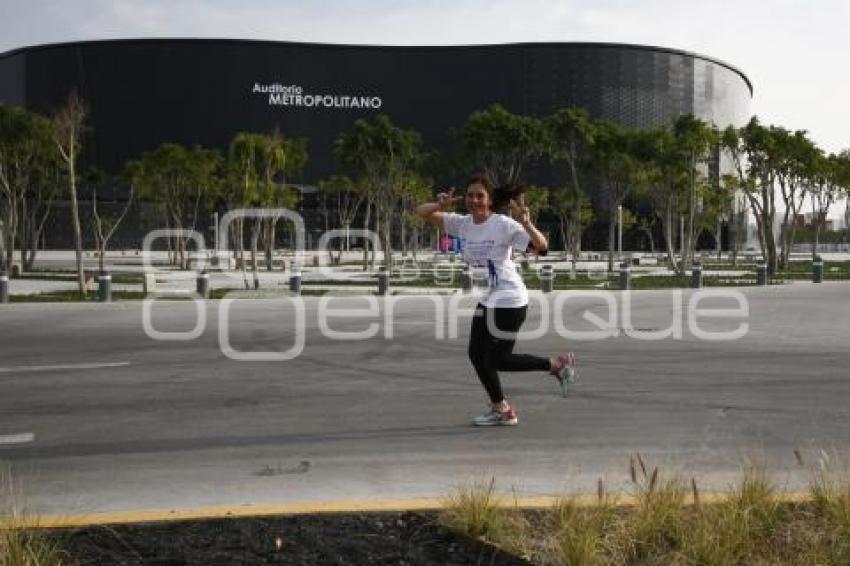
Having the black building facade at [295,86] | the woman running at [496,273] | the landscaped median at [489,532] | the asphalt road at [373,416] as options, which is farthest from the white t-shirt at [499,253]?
the black building facade at [295,86]

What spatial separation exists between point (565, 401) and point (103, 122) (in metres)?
97.9

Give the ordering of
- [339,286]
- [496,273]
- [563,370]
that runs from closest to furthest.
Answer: [496,273], [563,370], [339,286]

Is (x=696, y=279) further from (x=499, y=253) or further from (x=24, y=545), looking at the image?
(x=24, y=545)

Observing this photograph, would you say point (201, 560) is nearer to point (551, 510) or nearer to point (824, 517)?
point (551, 510)

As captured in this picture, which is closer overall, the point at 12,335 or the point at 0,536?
the point at 0,536

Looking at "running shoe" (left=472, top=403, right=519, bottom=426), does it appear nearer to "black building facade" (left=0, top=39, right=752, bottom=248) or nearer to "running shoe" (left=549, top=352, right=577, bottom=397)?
"running shoe" (left=549, top=352, right=577, bottom=397)

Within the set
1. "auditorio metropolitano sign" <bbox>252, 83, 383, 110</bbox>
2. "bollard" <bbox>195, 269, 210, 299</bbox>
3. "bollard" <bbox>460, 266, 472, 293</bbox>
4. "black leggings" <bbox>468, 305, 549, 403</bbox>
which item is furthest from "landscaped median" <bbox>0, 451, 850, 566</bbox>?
"auditorio metropolitano sign" <bbox>252, 83, 383, 110</bbox>

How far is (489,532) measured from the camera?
370cm

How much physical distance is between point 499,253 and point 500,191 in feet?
1.41

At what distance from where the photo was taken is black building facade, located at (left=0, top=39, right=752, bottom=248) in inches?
3890

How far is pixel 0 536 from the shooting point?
3273mm

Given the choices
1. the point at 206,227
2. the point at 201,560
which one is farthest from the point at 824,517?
the point at 206,227

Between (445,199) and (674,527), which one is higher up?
(445,199)

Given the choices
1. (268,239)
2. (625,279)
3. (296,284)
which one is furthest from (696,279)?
(268,239)
